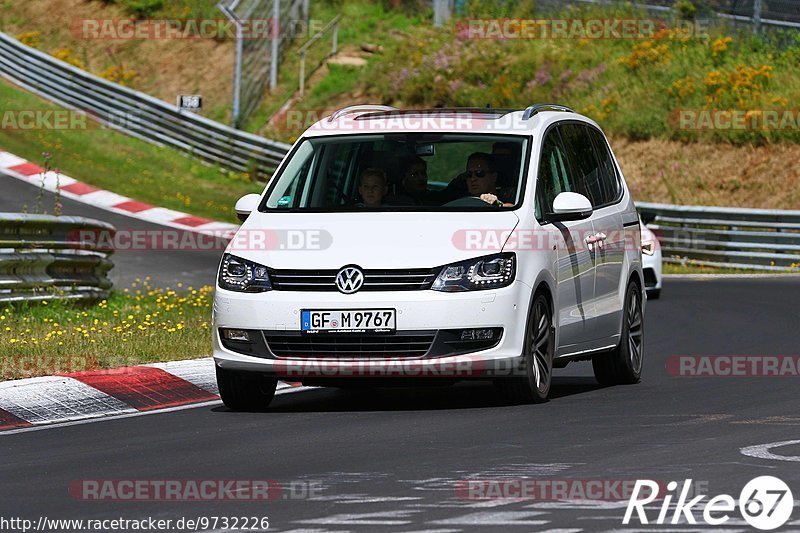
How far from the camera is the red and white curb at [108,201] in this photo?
29938mm

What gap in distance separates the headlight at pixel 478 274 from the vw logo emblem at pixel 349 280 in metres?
0.44

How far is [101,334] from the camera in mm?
14414

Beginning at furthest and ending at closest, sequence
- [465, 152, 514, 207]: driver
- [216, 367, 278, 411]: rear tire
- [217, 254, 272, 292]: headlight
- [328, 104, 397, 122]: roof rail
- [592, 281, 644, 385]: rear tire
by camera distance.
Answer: [592, 281, 644, 385]: rear tire
[328, 104, 397, 122]: roof rail
[465, 152, 514, 207]: driver
[216, 367, 278, 411]: rear tire
[217, 254, 272, 292]: headlight

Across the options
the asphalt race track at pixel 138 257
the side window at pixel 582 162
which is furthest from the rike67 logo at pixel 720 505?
the asphalt race track at pixel 138 257

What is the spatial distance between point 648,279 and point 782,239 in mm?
6939

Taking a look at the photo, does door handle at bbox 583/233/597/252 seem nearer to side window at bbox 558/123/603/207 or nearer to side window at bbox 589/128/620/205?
side window at bbox 558/123/603/207

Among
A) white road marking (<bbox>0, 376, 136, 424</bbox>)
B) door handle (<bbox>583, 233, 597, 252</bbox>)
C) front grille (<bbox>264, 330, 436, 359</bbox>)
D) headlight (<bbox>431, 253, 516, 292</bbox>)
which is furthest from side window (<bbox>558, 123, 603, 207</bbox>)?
white road marking (<bbox>0, 376, 136, 424</bbox>)

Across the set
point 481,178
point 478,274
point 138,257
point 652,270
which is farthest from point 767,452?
point 138,257

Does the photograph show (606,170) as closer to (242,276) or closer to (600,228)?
(600,228)

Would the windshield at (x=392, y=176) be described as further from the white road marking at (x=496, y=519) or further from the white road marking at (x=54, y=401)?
the white road marking at (x=496, y=519)

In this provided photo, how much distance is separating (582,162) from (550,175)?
91 centimetres

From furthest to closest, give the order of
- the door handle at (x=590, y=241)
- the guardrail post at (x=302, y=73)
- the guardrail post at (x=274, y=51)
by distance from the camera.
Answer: the guardrail post at (x=302, y=73), the guardrail post at (x=274, y=51), the door handle at (x=590, y=241)

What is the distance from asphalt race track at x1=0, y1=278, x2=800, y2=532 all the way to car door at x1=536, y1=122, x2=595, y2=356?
47cm

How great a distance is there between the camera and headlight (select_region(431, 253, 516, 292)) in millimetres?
10641
